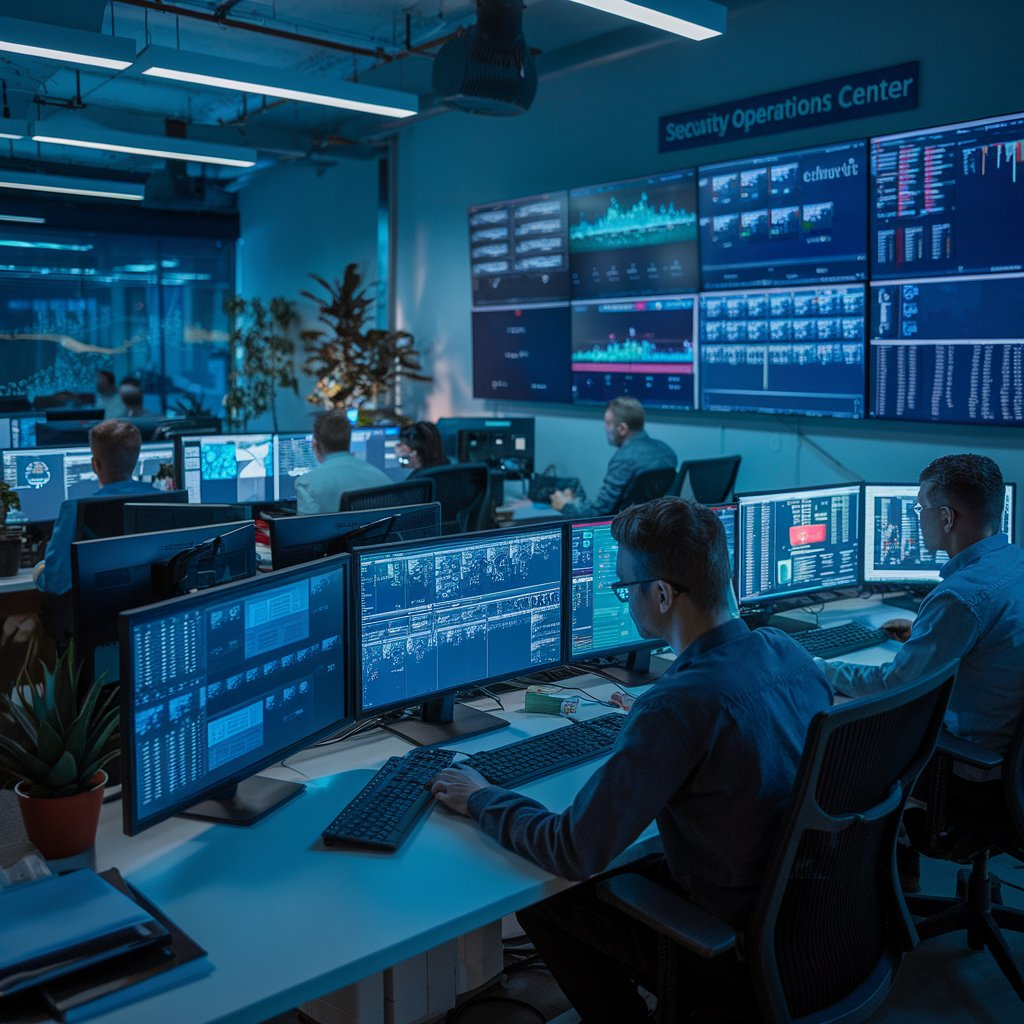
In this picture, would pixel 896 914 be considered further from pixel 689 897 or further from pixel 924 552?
pixel 924 552

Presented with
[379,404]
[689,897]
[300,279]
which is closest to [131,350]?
[300,279]

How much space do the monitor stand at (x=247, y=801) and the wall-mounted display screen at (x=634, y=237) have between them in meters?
4.17

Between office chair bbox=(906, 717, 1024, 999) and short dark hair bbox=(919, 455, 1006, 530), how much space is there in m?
0.55

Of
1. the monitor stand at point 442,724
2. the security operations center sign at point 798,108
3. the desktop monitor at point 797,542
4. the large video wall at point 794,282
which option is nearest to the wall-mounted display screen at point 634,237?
the large video wall at point 794,282

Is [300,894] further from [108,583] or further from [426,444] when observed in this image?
[426,444]

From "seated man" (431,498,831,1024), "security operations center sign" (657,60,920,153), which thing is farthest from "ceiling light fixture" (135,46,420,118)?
"seated man" (431,498,831,1024)

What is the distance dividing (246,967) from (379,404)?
23.4 feet

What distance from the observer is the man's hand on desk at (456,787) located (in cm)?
194

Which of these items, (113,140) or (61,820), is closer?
(61,820)

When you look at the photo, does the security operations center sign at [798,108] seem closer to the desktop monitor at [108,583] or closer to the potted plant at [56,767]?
the desktop monitor at [108,583]

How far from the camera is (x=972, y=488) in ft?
8.75

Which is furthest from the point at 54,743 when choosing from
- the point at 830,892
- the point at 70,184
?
the point at 70,184

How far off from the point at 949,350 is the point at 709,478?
1173mm

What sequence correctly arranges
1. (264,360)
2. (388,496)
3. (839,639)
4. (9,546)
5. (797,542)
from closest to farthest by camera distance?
(839,639), (797,542), (388,496), (9,546), (264,360)
